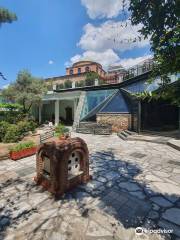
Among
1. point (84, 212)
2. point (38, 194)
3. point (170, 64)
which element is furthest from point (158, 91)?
point (38, 194)

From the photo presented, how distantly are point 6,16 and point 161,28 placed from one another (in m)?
5.06

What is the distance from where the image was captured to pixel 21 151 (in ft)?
25.3

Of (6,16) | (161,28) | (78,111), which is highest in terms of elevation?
(6,16)

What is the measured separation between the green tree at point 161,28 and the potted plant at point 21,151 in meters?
7.17

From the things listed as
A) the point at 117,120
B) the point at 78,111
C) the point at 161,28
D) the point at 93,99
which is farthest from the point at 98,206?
the point at 93,99

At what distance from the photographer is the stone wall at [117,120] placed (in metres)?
14.9

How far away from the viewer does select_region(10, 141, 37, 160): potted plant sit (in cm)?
750

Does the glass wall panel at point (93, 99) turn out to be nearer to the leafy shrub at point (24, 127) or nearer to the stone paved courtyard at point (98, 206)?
the leafy shrub at point (24, 127)

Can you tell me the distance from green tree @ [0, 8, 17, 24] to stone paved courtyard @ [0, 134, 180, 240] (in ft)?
16.6

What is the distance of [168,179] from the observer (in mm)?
5328

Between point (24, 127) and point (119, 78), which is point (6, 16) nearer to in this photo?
point (24, 127)

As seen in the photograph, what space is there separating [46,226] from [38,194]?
133 cm

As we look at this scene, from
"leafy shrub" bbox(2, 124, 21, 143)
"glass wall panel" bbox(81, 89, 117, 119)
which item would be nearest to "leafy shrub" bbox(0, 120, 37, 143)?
"leafy shrub" bbox(2, 124, 21, 143)

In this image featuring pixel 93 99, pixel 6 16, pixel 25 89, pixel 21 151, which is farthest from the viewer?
pixel 93 99
